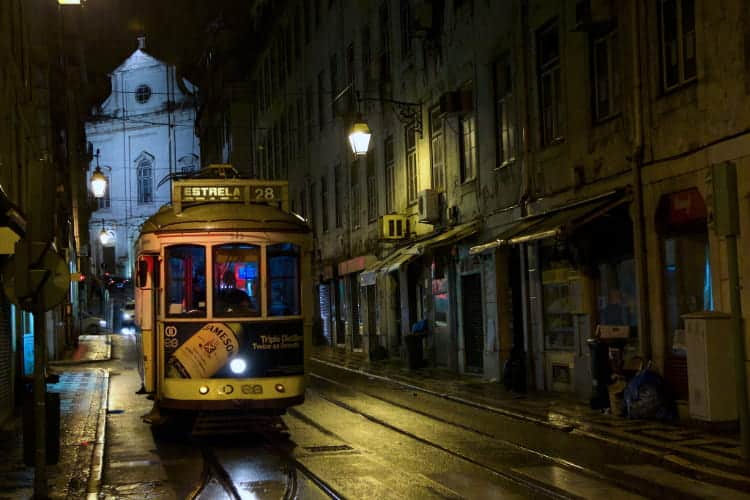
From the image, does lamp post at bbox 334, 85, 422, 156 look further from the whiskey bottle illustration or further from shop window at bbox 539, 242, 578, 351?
the whiskey bottle illustration

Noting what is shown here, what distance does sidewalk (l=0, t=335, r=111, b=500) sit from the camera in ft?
34.8

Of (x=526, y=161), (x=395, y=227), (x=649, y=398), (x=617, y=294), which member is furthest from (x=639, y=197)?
(x=395, y=227)

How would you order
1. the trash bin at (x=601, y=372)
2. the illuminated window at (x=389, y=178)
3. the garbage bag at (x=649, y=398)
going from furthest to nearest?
the illuminated window at (x=389, y=178), the trash bin at (x=601, y=372), the garbage bag at (x=649, y=398)

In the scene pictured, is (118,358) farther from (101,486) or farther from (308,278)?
(101,486)

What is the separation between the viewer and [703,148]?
1483 centimetres

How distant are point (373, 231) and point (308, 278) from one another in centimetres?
1985

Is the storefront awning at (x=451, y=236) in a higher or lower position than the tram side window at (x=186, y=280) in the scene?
higher

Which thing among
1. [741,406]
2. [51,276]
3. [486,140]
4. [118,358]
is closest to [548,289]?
[486,140]

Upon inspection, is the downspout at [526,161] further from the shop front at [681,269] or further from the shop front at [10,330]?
the shop front at [10,330]

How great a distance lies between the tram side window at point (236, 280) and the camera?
13.9 m

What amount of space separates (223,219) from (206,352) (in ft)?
6.28

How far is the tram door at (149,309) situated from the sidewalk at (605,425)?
601 cm

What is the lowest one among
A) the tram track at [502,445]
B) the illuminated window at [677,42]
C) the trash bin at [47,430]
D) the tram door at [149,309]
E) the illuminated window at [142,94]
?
the tram track at [502,445]

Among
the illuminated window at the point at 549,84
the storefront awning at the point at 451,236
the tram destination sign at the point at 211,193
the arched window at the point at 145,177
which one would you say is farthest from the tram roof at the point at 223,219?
the arched window at the point at 145,177
